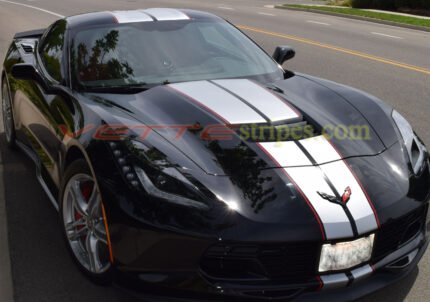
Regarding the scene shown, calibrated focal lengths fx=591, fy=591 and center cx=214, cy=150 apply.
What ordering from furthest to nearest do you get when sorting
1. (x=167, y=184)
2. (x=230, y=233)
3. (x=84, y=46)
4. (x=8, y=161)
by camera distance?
1. (x=8, y=161)
2. (x=84, y=46)
3. (x=167, y=184)
4. (x=230, y=233)

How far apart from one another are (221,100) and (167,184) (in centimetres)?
93

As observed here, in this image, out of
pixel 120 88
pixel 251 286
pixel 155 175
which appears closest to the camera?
pixel 251 286

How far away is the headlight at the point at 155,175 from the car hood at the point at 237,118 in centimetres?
13

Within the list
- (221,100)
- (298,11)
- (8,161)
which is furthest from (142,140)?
(298,11)

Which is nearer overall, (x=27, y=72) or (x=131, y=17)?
(x=27, y=72)

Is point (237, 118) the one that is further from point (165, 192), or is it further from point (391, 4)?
point (391, 4)

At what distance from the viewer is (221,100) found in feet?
11.7

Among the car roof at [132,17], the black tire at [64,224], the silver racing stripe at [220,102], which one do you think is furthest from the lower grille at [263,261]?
the car roof at [132,17]

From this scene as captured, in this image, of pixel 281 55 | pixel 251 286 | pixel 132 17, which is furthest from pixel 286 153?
pixel 281 55

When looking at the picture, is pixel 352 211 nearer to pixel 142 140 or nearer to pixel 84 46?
pixel 142 140

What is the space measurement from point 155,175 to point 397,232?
48.4 inches

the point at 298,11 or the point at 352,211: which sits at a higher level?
the point at 352,211

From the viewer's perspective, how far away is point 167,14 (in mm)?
4574

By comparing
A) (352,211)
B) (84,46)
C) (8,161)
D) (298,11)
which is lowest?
(298,11)
